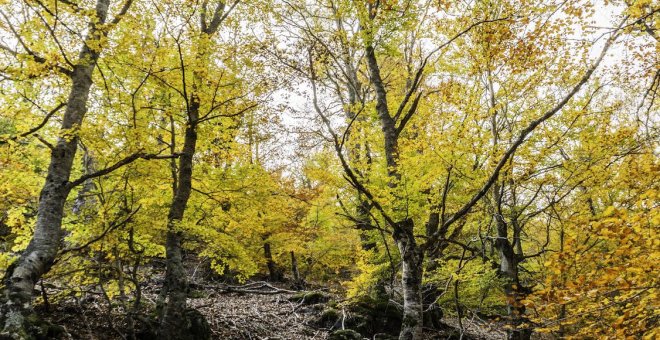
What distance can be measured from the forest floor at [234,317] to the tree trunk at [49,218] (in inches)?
56.6

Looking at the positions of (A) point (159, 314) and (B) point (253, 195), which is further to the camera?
(B) point (253, 195)

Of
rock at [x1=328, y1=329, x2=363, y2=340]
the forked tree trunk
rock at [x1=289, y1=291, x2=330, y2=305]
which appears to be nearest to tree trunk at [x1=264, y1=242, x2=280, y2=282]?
rock at [x1=289, y1=291, x2=330, y2=305]

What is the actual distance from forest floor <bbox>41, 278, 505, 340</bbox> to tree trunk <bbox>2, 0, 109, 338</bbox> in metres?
1.44

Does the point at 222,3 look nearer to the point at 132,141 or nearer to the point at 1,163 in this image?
the point at 132,141

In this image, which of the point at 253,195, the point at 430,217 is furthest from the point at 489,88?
the point at 253,195

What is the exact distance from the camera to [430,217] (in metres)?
9.67

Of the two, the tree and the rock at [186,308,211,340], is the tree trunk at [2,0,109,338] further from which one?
the rock at [186,308,211,340]

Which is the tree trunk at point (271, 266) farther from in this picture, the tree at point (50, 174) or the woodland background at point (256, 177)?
the tree at point (50, 174)

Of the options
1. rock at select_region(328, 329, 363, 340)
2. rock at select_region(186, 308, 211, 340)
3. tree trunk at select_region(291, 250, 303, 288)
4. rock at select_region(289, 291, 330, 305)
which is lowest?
rock at select_region(328, 329, 363, 340)

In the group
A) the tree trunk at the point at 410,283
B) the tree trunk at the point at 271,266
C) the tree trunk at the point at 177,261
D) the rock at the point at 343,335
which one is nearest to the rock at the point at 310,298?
the rock at the point at 343,335

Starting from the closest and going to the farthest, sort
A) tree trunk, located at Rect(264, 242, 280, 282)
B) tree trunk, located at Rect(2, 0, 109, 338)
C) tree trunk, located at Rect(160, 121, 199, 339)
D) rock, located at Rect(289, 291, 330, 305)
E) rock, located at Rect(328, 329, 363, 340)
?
tree trunk, located at Rect(2, 0, 109, 338) → tree trunk, located at Rect(160, 121, 199, 339) → rock, located at Rect(328, 329, 363, 340) → rock, located at Rect(289, 291, 330, 305) → tree trunk, located at Rect(264, 242, 280, 282)

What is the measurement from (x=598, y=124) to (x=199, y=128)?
9.72 meters

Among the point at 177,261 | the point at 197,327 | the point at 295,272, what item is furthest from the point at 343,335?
the point at 295,272

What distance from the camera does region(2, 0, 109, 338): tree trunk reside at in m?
4.91
